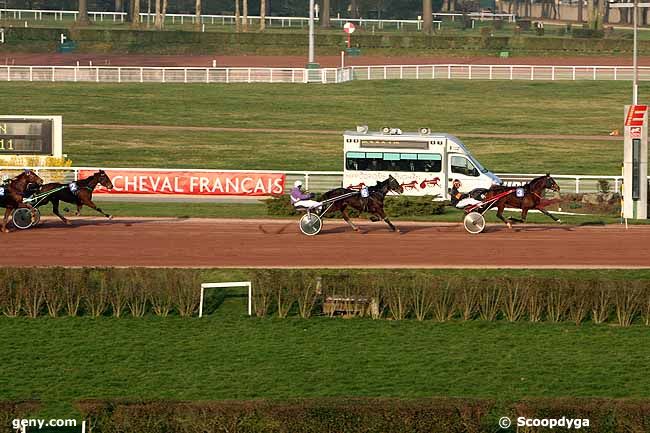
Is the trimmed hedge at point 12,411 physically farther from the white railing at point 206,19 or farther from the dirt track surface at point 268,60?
the white railing at point 206,19

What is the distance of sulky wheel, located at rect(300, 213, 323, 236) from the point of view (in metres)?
28.3

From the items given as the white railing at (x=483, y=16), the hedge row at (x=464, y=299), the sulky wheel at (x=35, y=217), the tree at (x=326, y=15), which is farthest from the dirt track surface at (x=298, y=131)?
the white railing at (x=483, y=16)

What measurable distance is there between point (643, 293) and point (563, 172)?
23.4m

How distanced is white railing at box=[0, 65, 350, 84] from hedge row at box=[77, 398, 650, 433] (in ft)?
174

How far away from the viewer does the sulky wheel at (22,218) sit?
28.5 m

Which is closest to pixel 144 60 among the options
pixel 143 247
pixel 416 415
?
pixel 143 247

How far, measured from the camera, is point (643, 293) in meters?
20.9

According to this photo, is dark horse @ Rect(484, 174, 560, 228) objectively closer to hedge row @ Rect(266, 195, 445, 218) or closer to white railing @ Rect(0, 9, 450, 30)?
hedge row @ Rect(266, 195, 445, 218)

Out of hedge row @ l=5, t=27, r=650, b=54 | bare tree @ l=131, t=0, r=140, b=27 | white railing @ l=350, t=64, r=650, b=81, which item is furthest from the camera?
bare tree @ l=131, t=0, r=140, b=27

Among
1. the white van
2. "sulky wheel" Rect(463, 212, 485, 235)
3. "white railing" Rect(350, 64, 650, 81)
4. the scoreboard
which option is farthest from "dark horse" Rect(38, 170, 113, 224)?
"white railing" Rect(350, 64, 650, 81)

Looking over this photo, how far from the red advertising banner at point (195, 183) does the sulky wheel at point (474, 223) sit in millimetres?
8942

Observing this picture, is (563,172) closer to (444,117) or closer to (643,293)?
(444,117)

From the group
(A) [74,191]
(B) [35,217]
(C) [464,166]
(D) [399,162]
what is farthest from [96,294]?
(C) [464,166]

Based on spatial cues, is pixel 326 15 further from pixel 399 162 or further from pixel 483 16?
pixel 399 162
